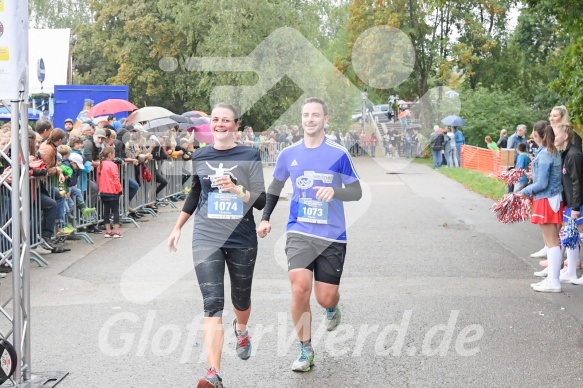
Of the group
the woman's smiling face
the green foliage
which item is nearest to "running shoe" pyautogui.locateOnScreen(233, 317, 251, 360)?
the woman's smiling face

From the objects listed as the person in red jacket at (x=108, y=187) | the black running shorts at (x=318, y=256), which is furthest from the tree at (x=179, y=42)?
the black running shorts at (x=318, y=256)

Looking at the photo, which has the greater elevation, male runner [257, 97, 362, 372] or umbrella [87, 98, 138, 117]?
male runner [257, 97, 362, 372]

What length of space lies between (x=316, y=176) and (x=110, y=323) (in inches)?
101

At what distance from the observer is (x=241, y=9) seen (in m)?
41.9

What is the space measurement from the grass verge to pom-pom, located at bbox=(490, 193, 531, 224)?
10.5 meters

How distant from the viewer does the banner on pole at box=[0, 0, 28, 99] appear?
531 centimetres

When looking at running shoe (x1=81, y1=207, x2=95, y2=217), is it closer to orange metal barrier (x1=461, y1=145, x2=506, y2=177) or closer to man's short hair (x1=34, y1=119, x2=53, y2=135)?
man's short hair (x1=34, y1=119, x2=53, y2=135)

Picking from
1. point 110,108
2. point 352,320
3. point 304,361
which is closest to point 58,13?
point 110,108

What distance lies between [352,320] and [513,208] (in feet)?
10.0

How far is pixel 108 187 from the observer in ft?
45.1

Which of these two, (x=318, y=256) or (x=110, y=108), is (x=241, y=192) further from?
(x=110, y=108)

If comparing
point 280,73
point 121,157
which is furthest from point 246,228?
point 280,73

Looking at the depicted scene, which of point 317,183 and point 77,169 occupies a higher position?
point 317,183

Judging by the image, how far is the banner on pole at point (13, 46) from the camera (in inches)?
209
